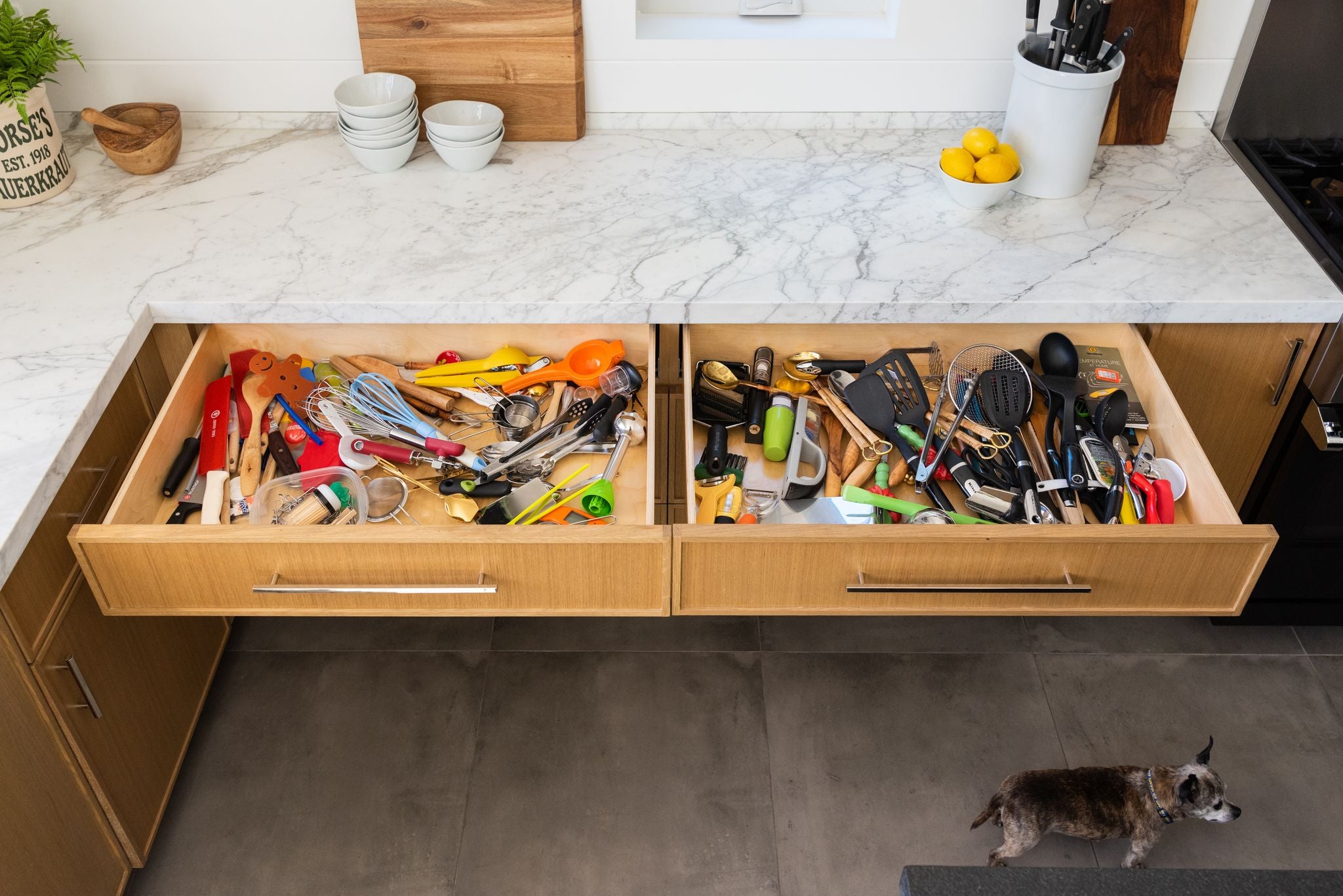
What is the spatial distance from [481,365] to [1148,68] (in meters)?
1.22

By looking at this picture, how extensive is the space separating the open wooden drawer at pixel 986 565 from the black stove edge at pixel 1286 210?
1.33ft

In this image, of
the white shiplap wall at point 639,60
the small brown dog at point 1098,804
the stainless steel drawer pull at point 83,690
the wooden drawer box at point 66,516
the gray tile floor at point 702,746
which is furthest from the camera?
the white shiplap wall at point 639,60

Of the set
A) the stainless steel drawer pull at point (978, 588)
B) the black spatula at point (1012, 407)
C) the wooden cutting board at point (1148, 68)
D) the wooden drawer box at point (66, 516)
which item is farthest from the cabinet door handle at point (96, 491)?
the wooden cutting board at point (1148, 68)

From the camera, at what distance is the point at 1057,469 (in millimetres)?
1381

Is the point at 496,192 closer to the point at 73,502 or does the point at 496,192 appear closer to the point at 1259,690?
the point at 73,502

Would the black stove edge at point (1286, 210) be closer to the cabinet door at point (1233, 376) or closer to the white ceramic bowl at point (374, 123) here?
the cabinet door at point (1233, 376)

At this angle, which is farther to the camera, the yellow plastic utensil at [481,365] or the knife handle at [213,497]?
the yellow plastic utensil at [481,365]

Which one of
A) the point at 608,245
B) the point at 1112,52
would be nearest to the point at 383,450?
the point at 608,245

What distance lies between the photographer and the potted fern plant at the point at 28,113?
1512 mm

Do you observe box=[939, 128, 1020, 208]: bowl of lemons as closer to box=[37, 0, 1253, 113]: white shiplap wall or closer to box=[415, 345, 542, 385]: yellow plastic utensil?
box=[37, 0, 1253, 113]: white shiplap wall

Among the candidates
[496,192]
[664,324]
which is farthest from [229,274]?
[664,324]

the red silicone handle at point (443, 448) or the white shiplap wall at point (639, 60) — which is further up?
the white shiplap wall at point (639, 60)

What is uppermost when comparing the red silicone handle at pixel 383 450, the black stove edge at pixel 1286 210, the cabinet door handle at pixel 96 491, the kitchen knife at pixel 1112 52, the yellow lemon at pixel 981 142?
the kitchen knife at pixel 1112 52

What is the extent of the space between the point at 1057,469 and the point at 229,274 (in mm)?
1203
